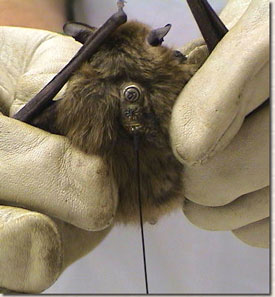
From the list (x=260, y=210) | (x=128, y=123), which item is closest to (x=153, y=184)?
(x=128, y=123)

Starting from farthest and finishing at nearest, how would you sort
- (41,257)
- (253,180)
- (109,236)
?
(109,236) < (253,180) < (41,257)

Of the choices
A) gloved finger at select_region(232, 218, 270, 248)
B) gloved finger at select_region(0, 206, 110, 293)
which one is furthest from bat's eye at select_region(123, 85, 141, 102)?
gloved finger at select_region(232, 218, 270, 248)

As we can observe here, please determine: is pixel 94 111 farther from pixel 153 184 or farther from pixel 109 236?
pixel 109 236

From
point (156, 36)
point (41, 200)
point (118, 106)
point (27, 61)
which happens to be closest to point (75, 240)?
point (41, 200)

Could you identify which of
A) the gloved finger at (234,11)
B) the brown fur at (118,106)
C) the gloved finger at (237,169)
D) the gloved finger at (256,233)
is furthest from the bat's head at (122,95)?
the gloved finger at (256,233)

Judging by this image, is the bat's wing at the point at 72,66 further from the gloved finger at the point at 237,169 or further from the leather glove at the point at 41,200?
the gloved finger at the point at 237,169

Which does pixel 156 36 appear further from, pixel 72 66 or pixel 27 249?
pixel 27 249

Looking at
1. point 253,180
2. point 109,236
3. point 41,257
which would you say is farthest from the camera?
point 109,236
